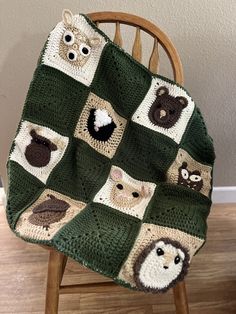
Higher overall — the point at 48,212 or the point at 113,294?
the point at 48,212

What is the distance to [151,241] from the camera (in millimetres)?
769

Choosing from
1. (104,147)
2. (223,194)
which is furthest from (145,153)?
(223,194)

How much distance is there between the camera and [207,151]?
3.02ft

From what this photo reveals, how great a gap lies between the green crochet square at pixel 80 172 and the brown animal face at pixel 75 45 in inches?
8.7

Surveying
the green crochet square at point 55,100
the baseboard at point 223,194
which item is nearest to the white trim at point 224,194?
the baseboard at point 223,194

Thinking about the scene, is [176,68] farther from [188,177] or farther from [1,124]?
[1,124]

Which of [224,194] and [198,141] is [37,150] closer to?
[198,141]

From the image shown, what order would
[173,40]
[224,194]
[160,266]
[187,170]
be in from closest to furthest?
[160,266] < [187,170] < [173,40] < [224,194]

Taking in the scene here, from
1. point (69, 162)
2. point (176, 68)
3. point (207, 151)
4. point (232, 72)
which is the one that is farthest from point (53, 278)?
point (232, 72)

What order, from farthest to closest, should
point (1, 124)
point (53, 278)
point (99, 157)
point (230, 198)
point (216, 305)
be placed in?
point (230, 198), point (1, 124), point (216, 305), point (99, 157), point (53, 278)

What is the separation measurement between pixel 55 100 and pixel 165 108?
0.98 feet

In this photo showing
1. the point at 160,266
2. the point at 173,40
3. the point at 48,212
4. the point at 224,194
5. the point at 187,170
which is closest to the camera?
the point at 160,266

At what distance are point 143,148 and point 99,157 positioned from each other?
13 cm

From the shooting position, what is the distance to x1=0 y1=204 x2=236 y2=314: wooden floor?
1.12m
